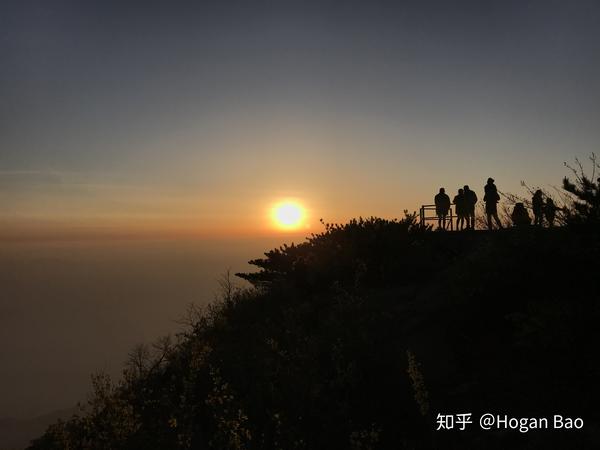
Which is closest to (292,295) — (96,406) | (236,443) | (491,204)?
(96,406)

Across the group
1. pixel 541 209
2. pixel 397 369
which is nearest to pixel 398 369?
pixel 397 369

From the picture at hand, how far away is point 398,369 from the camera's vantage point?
22.1 ft

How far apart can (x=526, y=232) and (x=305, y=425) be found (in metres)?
4.93

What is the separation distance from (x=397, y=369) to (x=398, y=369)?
0.06 feet

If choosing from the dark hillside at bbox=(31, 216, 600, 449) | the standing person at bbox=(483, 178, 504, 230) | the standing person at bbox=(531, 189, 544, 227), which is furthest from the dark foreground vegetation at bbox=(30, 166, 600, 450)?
the standing person at bbox=(483, 178, 504, 230)

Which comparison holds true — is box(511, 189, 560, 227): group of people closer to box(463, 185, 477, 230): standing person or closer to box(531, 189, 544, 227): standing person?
box(531, 189, 544, 227): standing person

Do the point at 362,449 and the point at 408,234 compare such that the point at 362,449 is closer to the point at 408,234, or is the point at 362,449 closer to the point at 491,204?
the point at 408,234

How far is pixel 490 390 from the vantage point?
5.73 m

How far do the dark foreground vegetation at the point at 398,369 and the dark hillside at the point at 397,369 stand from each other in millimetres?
20

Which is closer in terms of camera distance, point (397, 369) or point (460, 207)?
point (397, 369)

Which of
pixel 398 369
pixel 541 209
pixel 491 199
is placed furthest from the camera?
pixel 491 199

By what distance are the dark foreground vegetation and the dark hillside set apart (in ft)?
0.07

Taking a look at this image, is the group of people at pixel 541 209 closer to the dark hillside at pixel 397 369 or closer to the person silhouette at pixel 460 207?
the dark hillside at pixel 397 369

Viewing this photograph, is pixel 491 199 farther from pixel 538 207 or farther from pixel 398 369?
pixel 398 369
